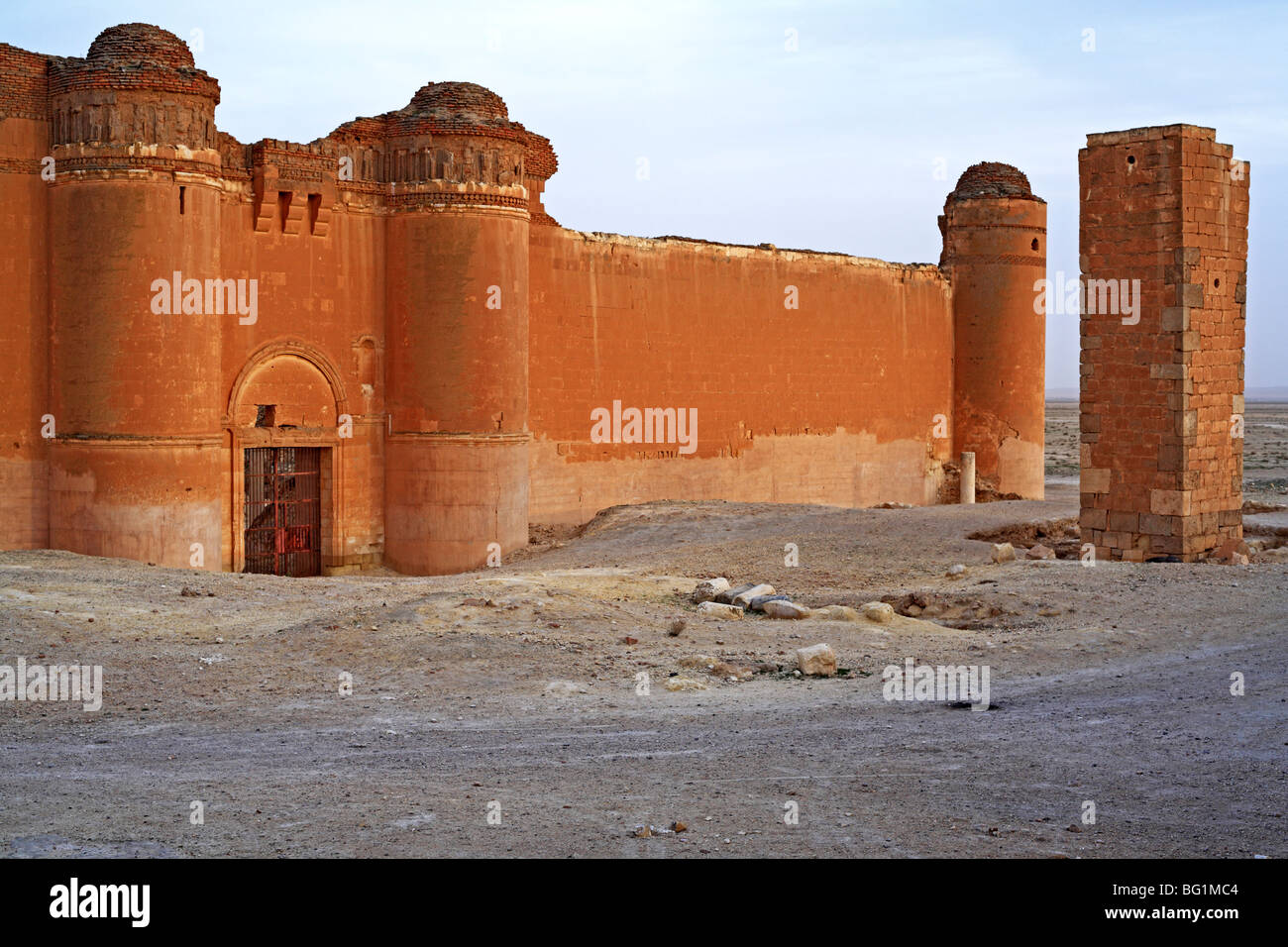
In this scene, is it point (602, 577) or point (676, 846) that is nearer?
point (676, 846)

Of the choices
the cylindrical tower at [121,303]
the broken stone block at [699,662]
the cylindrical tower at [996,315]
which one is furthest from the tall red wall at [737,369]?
the broken stone block at [699,662]

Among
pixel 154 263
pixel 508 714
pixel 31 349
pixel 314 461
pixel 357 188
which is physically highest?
pixel 357 188

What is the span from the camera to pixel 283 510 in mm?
17797

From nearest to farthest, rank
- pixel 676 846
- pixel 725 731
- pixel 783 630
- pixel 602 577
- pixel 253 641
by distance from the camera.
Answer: pixel 676 846, pixel 725 731, pixel 253 641, pixel 783 630, pixel 602 577

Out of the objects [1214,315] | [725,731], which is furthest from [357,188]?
[725,731]

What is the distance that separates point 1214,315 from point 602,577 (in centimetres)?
726

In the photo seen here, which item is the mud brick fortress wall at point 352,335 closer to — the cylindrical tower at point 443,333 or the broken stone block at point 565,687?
the cylindrical tower at point 443,333

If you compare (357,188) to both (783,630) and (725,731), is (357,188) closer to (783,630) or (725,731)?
(783,630)

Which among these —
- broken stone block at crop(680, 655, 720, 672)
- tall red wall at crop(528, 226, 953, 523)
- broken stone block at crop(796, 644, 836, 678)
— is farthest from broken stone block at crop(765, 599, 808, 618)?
tall red wall at crop(528, 226, 953, 523)

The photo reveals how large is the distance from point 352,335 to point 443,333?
120 cm

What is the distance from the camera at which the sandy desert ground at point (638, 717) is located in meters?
6.23

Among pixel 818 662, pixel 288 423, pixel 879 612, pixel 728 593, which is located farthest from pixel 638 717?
pixel 288 423

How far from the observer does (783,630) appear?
456 inches

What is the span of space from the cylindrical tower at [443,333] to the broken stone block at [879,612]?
739cm
